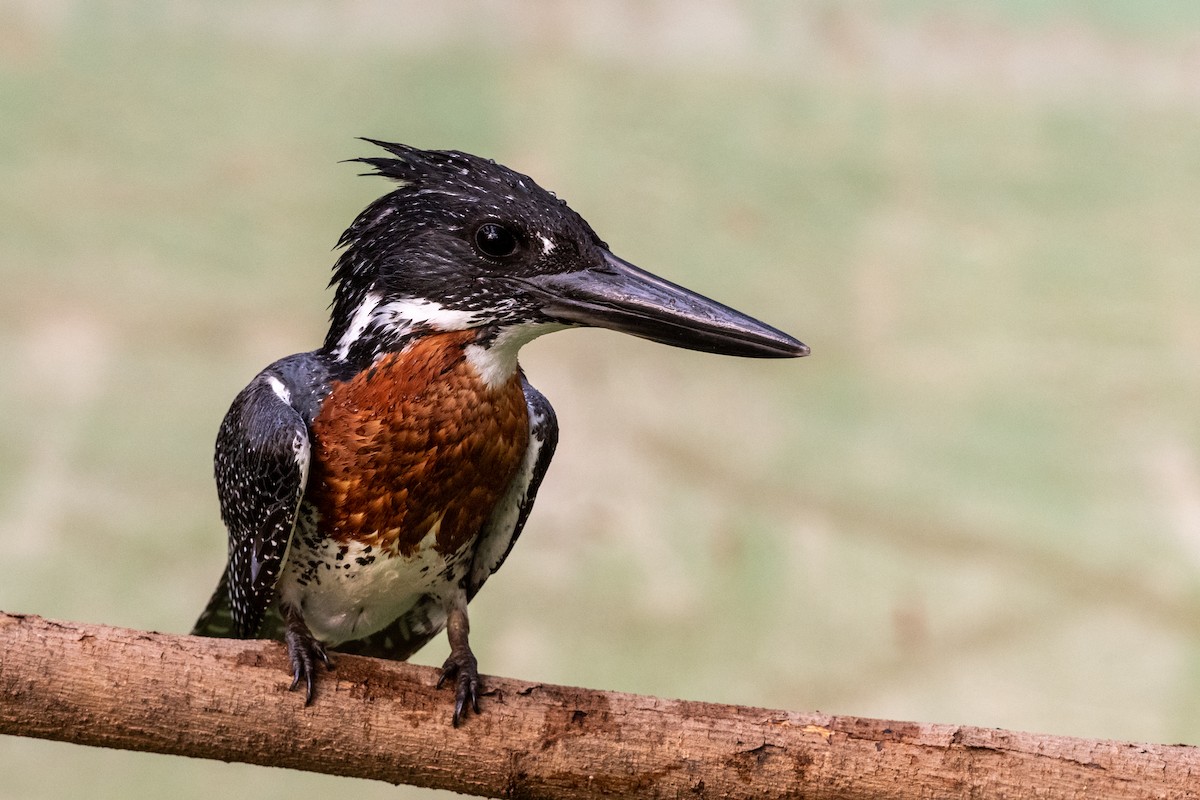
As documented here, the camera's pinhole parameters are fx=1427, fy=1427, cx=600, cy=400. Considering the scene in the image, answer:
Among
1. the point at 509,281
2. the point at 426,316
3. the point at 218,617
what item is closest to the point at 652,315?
the point at 509,281

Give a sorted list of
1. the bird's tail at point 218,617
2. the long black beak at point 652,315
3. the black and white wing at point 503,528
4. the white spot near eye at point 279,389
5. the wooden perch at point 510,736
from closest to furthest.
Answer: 1. the wooden perch at point 510,736
2. the long black beak at point 652,315
3. the white spot near eye at point 279,389
4. the black and white wing at point 503,528
5. the bird's tail at point 218,617

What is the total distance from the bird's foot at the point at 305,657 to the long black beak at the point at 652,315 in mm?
562

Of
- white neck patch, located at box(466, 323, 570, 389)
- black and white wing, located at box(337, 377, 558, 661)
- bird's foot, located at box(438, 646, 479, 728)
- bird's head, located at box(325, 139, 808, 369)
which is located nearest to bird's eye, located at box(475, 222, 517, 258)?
bird's head, located at box(325, 139, 808, 369)

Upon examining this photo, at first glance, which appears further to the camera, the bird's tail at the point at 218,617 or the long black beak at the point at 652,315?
the bird's tail at the point at 218,617

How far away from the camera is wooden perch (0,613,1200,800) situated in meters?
1.86

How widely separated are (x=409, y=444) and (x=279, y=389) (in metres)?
0.23

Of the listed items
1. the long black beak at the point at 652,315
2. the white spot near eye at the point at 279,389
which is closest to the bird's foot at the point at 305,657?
the white spot near eye at the point at 279,389

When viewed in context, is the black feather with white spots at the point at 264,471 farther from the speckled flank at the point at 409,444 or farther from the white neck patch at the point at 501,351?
the white neck patch at the point at 501,351

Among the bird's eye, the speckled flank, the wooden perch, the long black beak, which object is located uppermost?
the bird's eye

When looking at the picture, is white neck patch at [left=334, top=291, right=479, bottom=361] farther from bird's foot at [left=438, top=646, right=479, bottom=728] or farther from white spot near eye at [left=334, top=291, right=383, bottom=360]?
bird's foot at [left=438, top=646, right=479, bottom=728]

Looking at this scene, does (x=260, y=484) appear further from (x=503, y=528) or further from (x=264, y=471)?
(x=503, y=528)

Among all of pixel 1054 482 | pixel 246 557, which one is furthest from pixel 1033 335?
pixel 246 557

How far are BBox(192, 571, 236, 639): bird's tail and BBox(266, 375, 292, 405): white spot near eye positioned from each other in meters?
0.46

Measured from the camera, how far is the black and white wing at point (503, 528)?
224 cm
